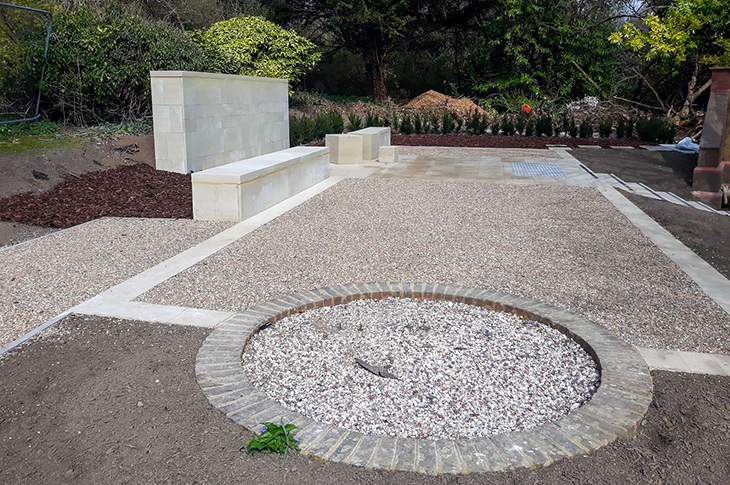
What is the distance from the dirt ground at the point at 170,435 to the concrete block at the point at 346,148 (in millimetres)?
8848

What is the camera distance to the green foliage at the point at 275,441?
270 centimetres

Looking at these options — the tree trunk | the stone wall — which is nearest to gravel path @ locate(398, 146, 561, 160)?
the stone wall

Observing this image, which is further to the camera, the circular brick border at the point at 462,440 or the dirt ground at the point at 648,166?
the dirt ground at the point at 648,166

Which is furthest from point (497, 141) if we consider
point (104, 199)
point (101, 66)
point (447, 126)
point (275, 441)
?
point (275, 441)

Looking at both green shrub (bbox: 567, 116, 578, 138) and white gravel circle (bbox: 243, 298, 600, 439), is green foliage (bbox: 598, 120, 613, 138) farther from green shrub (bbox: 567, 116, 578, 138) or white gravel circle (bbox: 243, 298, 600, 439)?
white gravel circle (bbox: 243, 298, 600, 439)

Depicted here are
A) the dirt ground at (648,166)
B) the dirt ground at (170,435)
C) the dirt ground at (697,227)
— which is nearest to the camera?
the dirt ground at (170,435)

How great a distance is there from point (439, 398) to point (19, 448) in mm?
2071

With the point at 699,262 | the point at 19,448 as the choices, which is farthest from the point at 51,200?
the point at 699,262

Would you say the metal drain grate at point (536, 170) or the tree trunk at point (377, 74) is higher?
the tree trunk at point (377, 74)

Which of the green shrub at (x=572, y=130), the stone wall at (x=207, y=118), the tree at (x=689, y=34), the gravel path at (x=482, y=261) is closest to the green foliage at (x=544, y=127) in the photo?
the green shrub at (x=572, y=130)

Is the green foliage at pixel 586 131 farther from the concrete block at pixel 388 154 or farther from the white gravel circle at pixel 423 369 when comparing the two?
the white gravel circle at pixel 423 369

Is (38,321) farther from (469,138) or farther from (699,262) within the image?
A: (469,138)

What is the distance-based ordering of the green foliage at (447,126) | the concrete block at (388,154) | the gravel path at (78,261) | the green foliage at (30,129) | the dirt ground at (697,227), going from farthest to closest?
the green foliage at (447,126) < the concrete block at (388,154) < the green foliage at (30,129) < the dirt ground at (697,227) < the gravel path at (78,261)

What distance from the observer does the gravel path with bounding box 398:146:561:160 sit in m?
13.7
